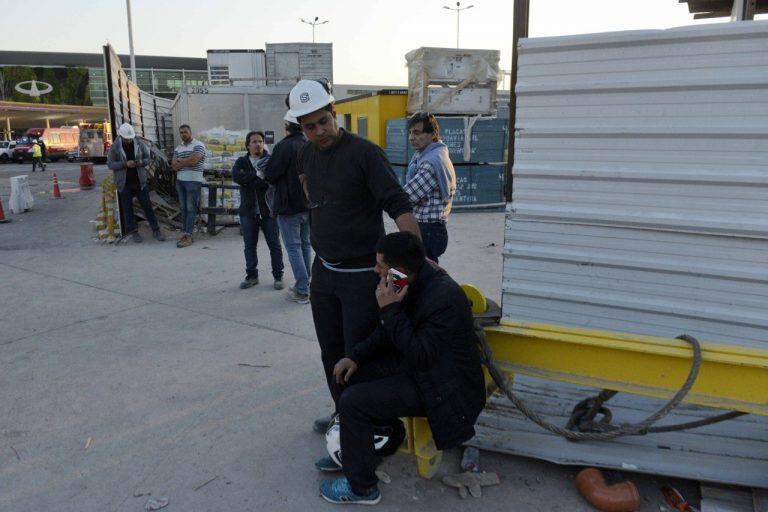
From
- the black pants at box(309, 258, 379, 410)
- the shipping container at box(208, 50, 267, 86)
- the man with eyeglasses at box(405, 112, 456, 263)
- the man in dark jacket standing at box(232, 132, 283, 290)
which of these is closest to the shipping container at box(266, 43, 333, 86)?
the shipping container at box(208, 50, 267, 86)

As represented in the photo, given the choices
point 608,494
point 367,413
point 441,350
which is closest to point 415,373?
point 441,350

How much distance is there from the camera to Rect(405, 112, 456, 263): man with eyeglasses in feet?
14.7

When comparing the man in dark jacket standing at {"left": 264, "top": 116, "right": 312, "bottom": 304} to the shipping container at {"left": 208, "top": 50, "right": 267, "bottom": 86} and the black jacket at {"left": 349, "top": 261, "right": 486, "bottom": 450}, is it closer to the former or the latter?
the black jacket at {"left": 349, "top": 261, "right": 486, "bottom": 450}

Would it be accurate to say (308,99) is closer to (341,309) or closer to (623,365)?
(341,309)

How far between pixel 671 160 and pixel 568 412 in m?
1.46

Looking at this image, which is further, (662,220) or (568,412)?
(568,412)

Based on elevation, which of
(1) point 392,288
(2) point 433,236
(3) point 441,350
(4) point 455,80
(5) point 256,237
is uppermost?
(4) point 455,80

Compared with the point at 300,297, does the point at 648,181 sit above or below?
above

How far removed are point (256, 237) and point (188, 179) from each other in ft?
9.91

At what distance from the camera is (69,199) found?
47.9 feet

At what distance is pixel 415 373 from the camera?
2.57 m

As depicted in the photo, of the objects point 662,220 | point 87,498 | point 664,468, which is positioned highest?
point 662,220

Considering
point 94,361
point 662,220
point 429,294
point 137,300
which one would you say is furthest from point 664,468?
point 137,300

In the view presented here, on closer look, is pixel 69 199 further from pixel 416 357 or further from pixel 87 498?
pixel 416 357
